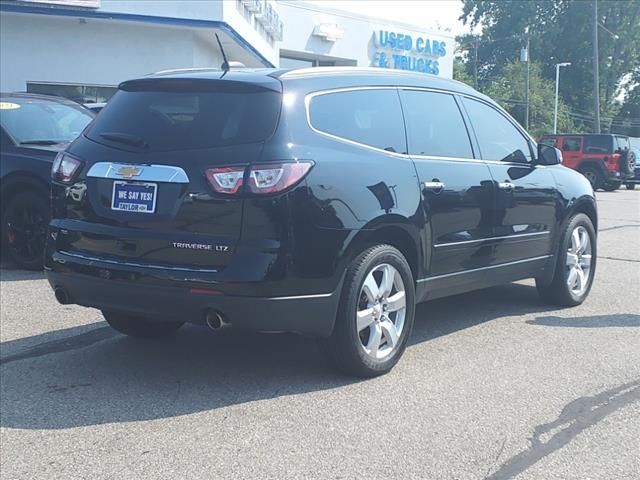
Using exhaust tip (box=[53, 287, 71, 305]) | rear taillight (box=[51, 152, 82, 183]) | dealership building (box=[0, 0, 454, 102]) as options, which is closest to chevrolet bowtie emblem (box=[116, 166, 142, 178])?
rear taillight (box=[51, 152, 82, 183])

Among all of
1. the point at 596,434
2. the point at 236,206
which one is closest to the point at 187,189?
the point at 236,206

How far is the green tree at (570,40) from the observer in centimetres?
6762

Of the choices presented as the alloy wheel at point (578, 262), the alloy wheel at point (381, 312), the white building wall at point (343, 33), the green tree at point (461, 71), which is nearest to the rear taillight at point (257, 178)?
the alloy wheel at point (381, 312)

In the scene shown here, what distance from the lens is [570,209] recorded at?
21.8 ft

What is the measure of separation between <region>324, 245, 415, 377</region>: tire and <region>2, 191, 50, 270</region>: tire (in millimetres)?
4405

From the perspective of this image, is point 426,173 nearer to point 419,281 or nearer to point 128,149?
point 419,281

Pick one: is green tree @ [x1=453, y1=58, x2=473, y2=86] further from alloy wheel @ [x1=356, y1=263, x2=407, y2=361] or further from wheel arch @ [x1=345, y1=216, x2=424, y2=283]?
alloy wheel @ [x1=356, y1=263, x2=407, y2=361]

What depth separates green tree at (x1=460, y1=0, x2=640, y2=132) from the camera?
67625 mm

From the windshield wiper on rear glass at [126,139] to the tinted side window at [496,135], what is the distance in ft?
8.12

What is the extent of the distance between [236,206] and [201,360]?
135cm

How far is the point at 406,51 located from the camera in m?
36.6

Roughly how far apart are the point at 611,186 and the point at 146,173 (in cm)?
2530

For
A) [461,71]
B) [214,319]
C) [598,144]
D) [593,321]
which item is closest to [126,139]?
[214,319]

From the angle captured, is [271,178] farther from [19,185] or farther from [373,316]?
[19,185]
